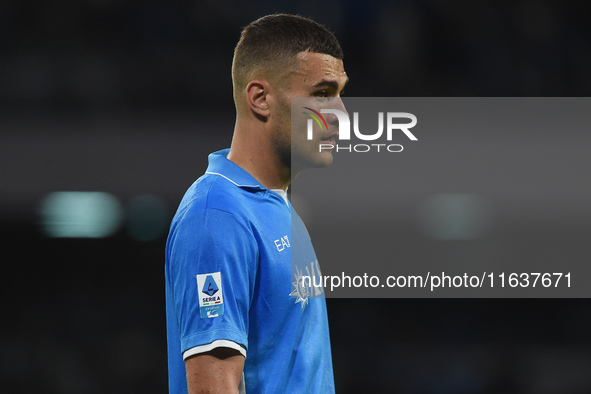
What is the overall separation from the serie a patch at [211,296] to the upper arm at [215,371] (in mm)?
73

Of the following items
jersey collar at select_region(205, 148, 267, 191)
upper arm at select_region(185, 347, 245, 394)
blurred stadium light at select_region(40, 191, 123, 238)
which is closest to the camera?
upper arm at select_region(185, 347, 245, 394)

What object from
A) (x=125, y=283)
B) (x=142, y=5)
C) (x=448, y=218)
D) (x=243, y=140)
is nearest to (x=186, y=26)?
(x=142, y=5)

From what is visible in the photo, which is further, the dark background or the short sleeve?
the dark background

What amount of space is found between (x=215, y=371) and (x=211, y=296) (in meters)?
0.15

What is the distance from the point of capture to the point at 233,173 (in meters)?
1.52

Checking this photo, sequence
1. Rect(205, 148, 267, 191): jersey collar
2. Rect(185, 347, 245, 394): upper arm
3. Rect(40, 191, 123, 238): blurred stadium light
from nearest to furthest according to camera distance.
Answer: Rect(185, 347, 245, 394): upper arm
Rect(205, 148, 267, 191): jersey collar
Rect(40, 191, 123, 238): blurred stadium light

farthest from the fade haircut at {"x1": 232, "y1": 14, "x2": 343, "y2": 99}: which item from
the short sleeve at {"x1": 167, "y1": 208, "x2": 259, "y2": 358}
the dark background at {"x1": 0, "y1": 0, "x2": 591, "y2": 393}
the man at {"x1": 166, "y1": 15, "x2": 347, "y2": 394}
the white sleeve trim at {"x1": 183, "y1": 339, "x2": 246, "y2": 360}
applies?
the dark background at {"x1": 0, "y1": 0, "x2": 591, "y2": 393}

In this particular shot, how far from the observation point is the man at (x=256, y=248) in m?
1.28

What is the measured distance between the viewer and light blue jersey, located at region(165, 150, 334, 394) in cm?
129

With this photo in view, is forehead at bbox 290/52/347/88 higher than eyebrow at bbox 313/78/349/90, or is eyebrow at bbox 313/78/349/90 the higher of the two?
forehead at bbox 290/52/347/88

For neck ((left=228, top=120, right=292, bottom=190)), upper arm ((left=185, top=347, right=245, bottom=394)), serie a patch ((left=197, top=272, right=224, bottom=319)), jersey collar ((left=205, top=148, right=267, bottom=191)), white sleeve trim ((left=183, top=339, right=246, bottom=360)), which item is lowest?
upper arm ((left=185, top=347, right=245, bottom=394))

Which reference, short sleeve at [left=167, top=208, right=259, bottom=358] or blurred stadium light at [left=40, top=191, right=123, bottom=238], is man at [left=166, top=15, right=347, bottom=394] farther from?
blurred stadium light at [left=40, top=191, right=123, bottom=238]

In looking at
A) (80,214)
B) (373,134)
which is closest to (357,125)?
(373,134)

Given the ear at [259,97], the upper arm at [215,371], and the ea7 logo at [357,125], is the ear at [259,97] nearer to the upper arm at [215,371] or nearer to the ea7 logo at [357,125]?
the ea7 logo at [357,125]
